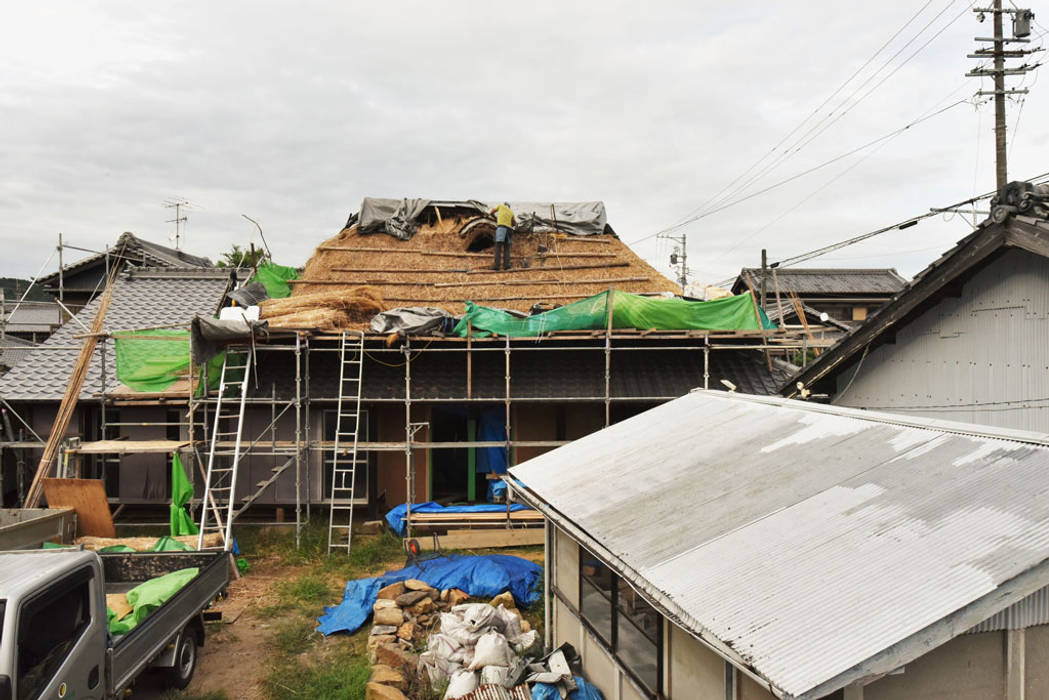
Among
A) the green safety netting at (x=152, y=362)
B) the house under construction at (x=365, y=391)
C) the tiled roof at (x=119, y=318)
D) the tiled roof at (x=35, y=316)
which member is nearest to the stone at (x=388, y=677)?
the house under construction at (x=365, y=391)

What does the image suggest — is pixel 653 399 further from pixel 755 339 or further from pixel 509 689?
pixel 509 689

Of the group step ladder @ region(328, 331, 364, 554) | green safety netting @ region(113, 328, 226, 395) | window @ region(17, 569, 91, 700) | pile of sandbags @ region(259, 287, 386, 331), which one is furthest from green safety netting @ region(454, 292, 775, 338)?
window @ region(17, 569, 91, 700)

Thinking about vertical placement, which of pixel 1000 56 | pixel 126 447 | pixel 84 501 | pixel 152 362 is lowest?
pixel 84 501

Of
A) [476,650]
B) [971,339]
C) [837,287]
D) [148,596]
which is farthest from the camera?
[837,287]

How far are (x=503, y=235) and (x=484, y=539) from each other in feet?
26.3

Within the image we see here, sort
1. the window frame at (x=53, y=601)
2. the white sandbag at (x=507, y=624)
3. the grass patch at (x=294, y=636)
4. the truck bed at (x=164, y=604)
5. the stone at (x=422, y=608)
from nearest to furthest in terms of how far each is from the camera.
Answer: the window frame at (x=53, y=601) < the truck bed at (x=164, y=604) < the white sandbag at (x=507, y=624) < the grass patch at (x=294, y=636) < the stone at (x=422, y=608)

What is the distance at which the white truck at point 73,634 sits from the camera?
4.78m

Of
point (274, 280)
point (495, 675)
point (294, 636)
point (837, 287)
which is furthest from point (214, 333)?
point (837, 287)

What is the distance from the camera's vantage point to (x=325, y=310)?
13250 millimetres

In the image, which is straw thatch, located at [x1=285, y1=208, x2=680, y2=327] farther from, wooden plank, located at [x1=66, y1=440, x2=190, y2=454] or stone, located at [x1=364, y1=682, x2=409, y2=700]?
stone, located at [x1=364, y1=682, x2=409, y2=700]

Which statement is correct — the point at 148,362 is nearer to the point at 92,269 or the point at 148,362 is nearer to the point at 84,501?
the point at 84,501

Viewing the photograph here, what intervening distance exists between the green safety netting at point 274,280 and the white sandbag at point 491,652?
11947mm

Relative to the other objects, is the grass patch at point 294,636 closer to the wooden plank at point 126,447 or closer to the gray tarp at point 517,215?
the wooden plank at point 126,447

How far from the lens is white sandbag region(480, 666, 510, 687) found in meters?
6.55
